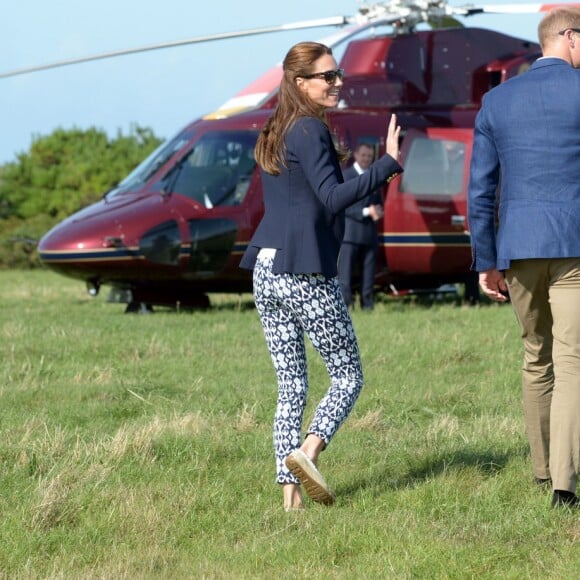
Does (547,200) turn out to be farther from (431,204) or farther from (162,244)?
(431,204)

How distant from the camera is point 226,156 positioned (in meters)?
13.4

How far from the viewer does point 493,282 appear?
506 centimetres

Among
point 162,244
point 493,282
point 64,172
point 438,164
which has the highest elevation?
point 493,282

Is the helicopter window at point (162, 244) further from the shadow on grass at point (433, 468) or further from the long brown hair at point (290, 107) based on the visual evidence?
the long brown hair at point (290, 107)

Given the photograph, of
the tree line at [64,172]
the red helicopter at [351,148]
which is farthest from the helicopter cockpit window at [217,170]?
the tree line at [64,172]

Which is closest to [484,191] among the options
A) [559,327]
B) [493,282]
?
[493,282]

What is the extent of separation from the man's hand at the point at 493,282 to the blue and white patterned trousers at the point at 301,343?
56 centimetres

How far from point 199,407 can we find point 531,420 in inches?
99.3

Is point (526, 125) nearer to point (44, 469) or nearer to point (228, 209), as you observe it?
point (44, 469)

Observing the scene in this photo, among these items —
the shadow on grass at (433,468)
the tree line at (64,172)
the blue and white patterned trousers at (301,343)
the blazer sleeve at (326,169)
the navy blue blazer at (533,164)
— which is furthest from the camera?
the tree line at (64,172)

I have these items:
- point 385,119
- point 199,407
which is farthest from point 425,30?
point 199,407

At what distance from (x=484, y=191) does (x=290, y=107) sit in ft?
2.62

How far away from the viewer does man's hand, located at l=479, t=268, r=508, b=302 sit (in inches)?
198

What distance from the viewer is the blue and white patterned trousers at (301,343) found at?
15.9ft
